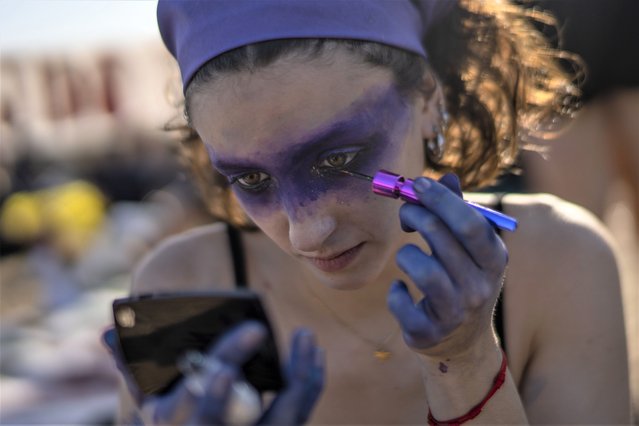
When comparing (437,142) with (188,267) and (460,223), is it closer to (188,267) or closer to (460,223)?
(460,223)

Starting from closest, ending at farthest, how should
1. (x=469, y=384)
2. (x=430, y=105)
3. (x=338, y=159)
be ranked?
(x=469, y=384) < (x=338, y=159) < (x=430, y=105)

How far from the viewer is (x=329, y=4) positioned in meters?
1.18

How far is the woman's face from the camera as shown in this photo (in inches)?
44.6

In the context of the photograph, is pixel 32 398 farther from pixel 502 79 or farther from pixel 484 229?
pixel 484 229

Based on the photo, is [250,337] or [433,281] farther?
[433,281]

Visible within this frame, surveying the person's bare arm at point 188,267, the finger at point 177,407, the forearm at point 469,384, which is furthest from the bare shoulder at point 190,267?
the finger at point 177,407

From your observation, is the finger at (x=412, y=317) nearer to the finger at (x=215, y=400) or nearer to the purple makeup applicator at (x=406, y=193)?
the purple makeup applicator at (x=406, y=193)

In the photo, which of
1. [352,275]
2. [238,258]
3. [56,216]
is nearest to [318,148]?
[352,275]

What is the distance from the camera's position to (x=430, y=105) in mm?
1381

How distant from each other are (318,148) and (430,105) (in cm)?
32

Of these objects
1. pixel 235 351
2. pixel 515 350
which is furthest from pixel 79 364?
pixel 235 351

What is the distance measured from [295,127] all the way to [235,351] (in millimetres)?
433

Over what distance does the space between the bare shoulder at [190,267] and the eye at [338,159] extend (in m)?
0.64

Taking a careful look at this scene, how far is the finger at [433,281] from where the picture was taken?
3.00ft
